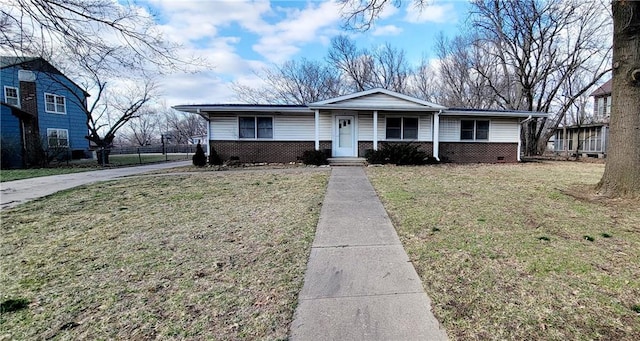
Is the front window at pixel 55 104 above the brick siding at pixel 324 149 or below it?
above

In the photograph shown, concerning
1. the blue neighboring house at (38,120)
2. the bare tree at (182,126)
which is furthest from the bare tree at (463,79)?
the bare tree at (182,126)

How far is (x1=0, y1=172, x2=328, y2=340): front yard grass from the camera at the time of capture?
7.48ft

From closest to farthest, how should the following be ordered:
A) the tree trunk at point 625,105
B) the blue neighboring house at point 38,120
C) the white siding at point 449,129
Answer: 1. the tree trunk at point 625,105
2. the white siding at point 449,129
3. the blue neighboring house at point 38,120

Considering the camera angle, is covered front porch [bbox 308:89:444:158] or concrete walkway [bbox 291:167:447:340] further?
covered front porch [bbox 308:89:444:158]

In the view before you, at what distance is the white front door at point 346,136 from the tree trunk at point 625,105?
10456mm

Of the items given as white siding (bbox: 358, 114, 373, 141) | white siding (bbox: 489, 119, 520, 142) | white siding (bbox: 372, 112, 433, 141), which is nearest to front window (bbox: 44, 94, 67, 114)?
white siding (bbox: 358, 114, 373, 141)

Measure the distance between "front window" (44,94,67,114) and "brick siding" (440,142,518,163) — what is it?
90.1 ft

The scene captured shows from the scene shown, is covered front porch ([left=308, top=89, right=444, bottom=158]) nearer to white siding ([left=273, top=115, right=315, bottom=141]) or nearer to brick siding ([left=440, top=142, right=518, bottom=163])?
white siding ([left=273, top=115, right=315, bottom=141])

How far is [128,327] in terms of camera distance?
223 cm

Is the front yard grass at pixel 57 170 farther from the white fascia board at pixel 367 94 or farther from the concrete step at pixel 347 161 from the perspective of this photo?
the concrete step at pixel 347 161

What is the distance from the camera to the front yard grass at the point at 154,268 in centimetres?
228

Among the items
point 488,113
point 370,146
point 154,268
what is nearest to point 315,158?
point 370,146

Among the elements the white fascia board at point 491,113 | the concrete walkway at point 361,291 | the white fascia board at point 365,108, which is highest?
the white fascia board at point 365,108

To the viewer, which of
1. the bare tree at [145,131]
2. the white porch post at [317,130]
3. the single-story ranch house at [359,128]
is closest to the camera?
the white porch post at [317,130]
